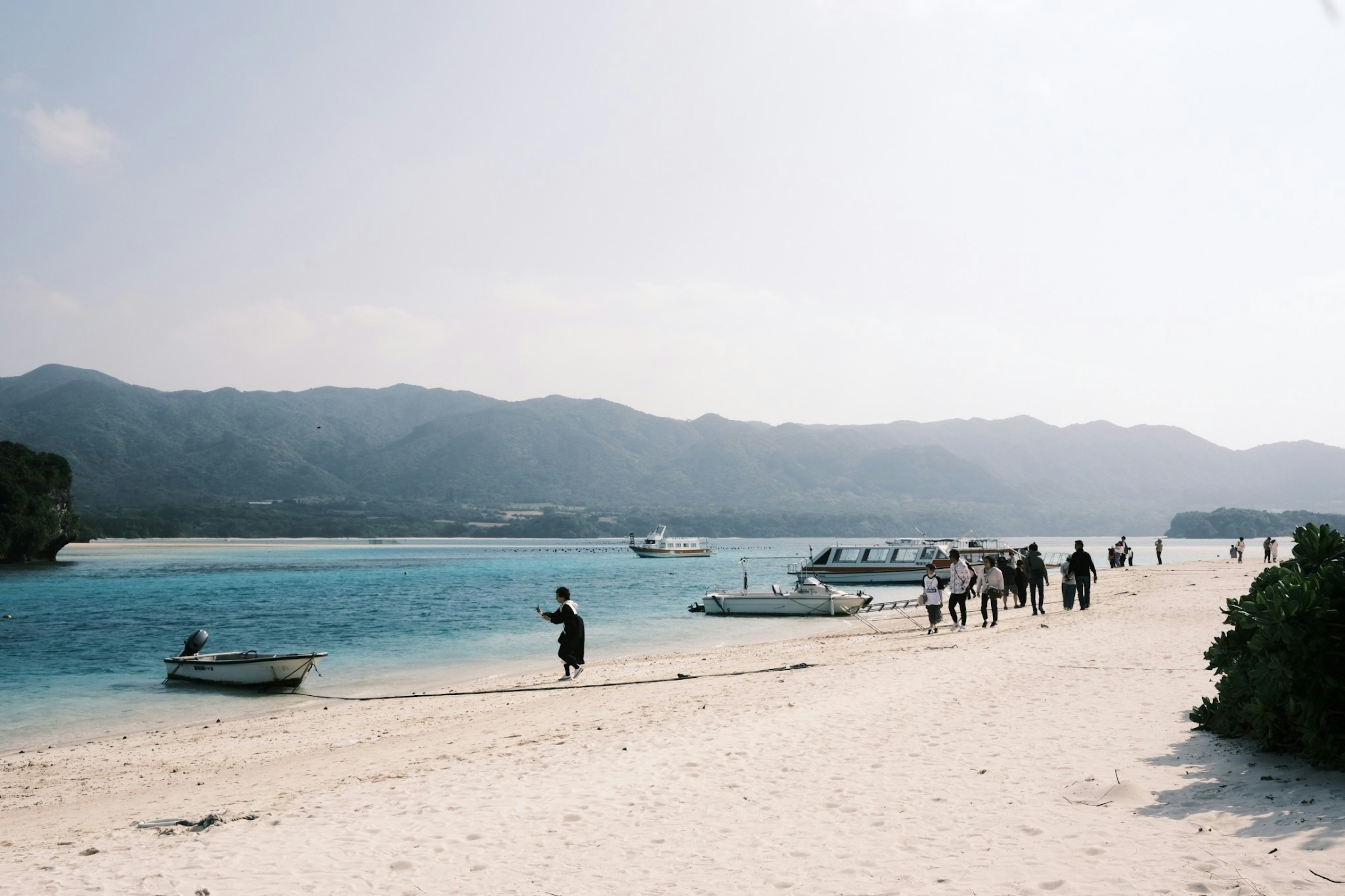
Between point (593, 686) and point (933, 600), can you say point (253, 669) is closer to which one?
point (593, 686)

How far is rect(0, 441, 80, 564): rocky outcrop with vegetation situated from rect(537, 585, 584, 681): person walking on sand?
292 feet

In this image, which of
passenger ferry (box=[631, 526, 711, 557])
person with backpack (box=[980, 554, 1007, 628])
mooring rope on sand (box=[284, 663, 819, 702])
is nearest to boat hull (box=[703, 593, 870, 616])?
person with backpack (box=[980, 554, 1007, 628])

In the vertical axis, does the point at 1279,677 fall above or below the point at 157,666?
above

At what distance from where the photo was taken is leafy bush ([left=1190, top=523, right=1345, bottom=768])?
23.7ft

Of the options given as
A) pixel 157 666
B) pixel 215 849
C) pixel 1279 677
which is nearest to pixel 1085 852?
pixel 1279 677

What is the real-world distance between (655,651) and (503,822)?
1963 cm

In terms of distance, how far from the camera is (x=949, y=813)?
715 cm

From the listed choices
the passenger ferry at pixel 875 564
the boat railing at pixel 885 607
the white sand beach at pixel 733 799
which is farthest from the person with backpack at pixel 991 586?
the passenger ferry at pixel 875 564

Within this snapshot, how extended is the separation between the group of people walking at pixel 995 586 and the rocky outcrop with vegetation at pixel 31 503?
89.9m

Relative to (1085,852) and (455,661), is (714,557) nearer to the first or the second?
(455,661)

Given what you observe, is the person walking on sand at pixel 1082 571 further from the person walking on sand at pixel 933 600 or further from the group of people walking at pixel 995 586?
the person walking on sand at pixel 933 600

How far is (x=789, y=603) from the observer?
123 feet

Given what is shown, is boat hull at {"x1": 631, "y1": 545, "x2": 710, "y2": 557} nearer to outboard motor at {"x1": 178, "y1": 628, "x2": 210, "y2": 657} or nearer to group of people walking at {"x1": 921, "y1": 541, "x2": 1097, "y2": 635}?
group of people walking at {"x1": 921, "y1": 541, "x2": 1097, "y2": 635}

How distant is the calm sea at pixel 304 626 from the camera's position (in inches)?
795
